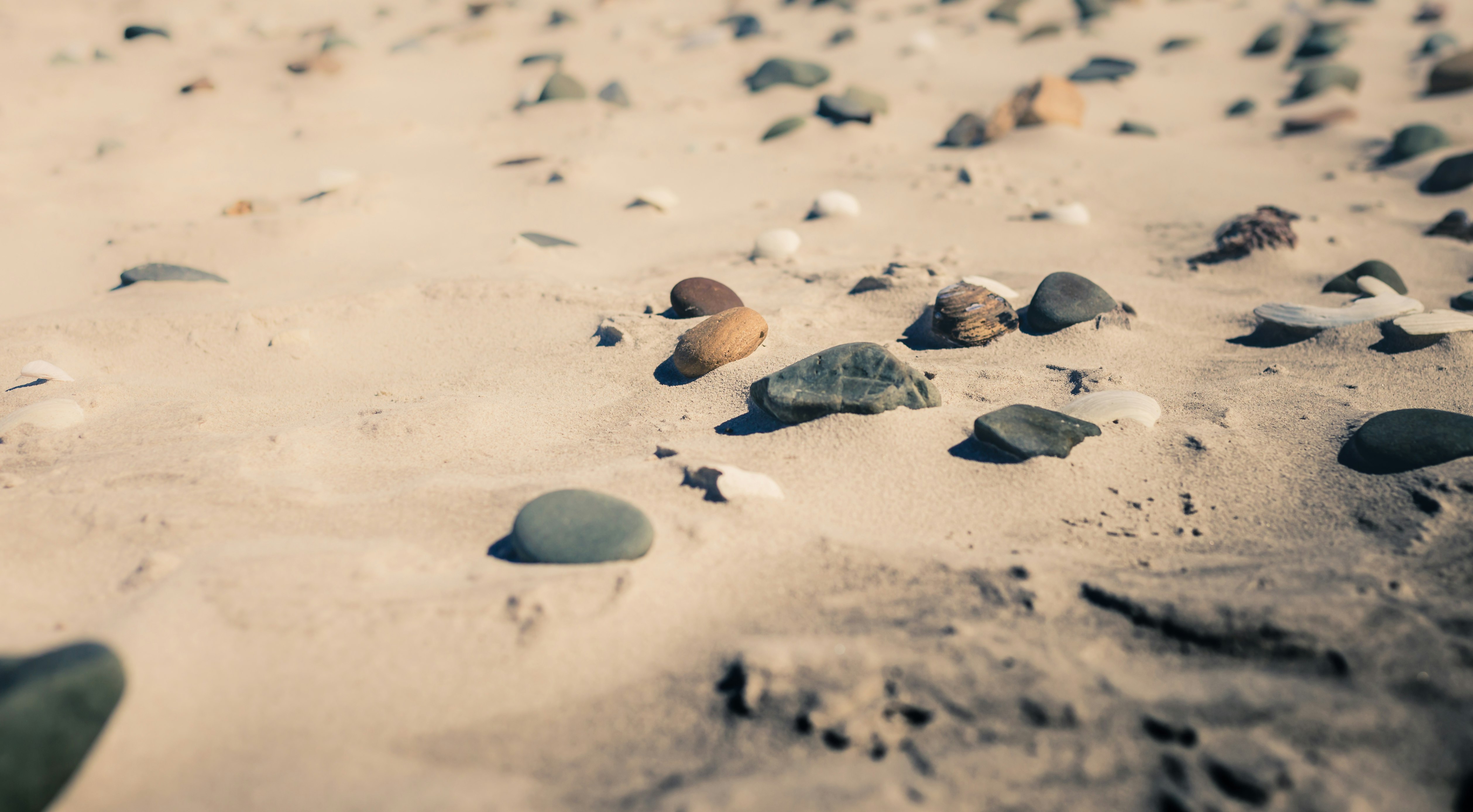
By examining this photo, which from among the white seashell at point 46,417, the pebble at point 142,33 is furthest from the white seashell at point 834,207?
the pebble at point 142,33

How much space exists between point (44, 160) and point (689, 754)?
509 cm

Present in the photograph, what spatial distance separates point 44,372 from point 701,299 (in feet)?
6.38

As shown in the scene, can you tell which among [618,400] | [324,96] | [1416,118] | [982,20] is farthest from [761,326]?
[982,20]

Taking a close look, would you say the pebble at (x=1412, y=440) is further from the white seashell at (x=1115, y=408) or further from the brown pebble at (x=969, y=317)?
the brown pebble at (x=969, y=317)

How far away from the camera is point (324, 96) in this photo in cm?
493

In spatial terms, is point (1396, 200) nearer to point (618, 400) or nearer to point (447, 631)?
point (618, 400)

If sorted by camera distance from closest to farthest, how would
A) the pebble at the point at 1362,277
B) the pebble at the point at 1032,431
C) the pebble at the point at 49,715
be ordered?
the pebble at the point at 49,715 → the pebble at the point at 1032,431 → the pebble at the point at 1362,277

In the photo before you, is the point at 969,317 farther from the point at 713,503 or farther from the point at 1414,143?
the point at 1414,143

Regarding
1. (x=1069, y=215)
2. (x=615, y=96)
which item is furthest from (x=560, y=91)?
(x=1069, y=215)

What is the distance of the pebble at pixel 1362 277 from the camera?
2.57 metres

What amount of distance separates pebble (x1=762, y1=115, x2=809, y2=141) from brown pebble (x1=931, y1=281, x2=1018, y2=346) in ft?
7.96

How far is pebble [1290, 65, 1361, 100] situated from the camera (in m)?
4.81

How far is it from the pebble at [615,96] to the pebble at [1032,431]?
12.9ft

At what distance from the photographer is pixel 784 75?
16.7 feet
